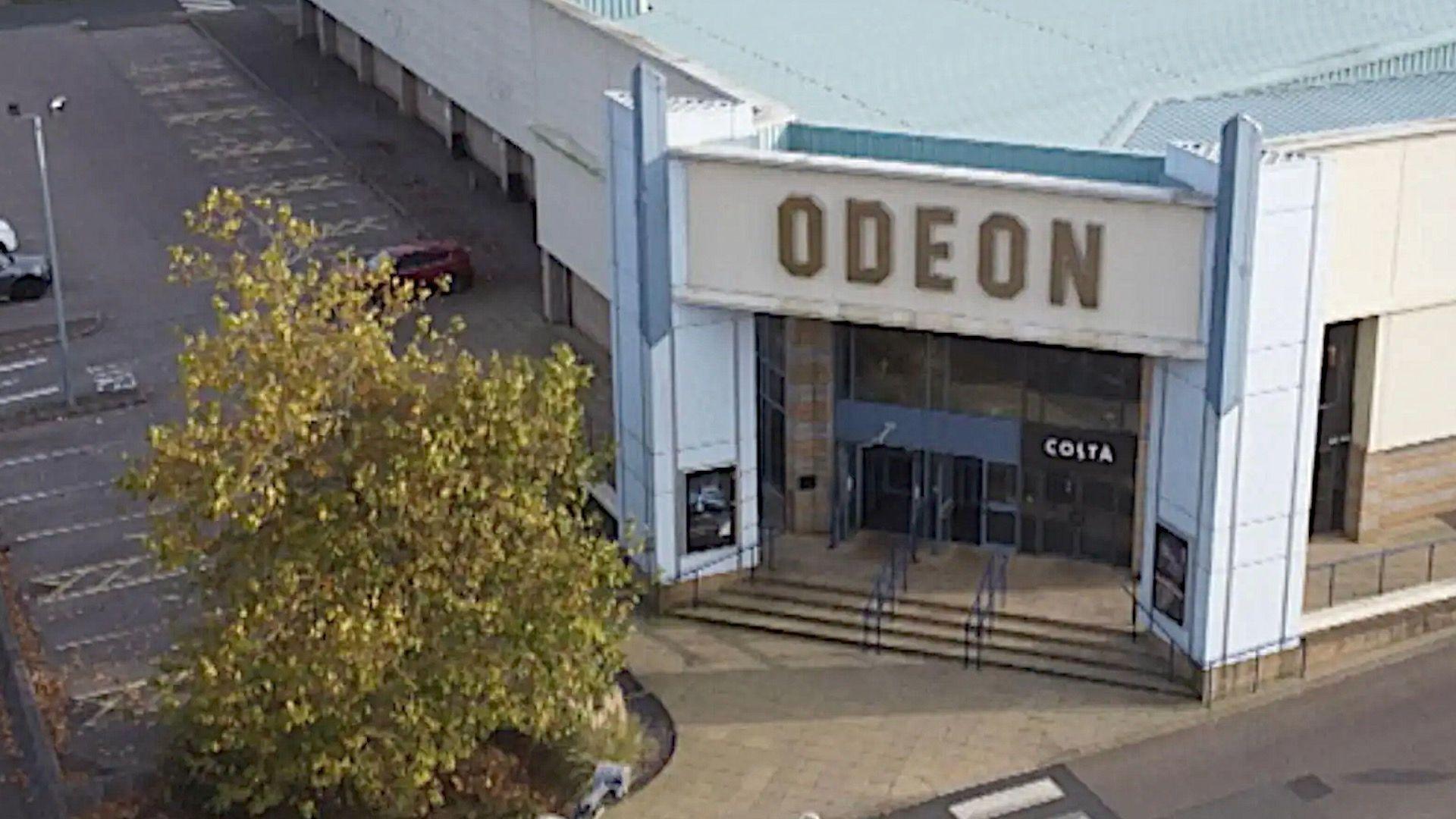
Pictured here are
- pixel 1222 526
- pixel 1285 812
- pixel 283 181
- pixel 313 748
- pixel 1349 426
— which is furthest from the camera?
pixel 283 181

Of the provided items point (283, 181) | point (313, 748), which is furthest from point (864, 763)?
point (283, 181)

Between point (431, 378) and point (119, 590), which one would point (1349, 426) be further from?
point (119, 590)

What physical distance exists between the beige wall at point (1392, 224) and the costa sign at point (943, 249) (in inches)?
175

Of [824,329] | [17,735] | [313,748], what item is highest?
[824,329]

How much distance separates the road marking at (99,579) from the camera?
132 feet

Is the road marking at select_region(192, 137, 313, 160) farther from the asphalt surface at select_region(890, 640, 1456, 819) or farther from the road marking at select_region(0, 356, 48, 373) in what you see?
the asphalt surface at select_region(890, 640, 1456, 819)

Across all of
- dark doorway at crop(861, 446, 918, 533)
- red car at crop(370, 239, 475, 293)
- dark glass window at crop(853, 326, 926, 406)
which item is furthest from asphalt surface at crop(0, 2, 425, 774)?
dark glass window at crop(853, 326, 926, 406)

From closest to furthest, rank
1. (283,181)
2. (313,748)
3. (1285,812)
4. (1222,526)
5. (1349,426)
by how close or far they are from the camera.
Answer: (313,748)
(1285,812)
(1222,526)
(1349,426)
(283,181)

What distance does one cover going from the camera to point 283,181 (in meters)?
65.2

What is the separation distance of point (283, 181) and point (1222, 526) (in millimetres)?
39338

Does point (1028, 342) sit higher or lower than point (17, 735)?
higher

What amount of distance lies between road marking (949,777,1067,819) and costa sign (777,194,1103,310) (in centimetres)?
795

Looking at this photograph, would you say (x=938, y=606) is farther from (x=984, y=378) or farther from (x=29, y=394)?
(x=29, y=394)

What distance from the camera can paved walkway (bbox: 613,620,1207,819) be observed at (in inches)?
1293
